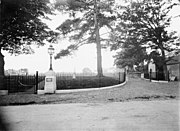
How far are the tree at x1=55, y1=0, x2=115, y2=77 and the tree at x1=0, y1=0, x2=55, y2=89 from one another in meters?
2.15

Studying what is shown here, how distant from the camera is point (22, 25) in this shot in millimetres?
13500

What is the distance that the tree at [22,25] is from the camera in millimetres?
11141

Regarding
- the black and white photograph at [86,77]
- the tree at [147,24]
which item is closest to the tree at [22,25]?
the black and white photograph at [86,77]

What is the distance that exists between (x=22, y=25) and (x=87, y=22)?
7.01 meters

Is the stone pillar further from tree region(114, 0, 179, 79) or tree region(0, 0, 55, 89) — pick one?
tree region(114, 0, 179, 79)

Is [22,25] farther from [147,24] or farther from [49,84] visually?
[147,24]

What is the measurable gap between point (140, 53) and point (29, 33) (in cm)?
1473

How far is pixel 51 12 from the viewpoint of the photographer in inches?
604

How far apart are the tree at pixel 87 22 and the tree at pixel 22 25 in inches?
84.5

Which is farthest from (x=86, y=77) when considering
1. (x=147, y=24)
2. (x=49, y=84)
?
(x=147, y=24)

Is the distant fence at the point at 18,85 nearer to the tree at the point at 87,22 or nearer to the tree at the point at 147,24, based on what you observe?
the tree at the point at 87,22

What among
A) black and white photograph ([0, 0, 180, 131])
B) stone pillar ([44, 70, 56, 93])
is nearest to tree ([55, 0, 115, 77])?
black and white photograph ([0, 0, 180, 131])

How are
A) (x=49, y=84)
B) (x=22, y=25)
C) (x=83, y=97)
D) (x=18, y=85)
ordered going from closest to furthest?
(x=83, y=97) → (x=49, y=84) → (x=18, y=85) → (x=22, y=25)

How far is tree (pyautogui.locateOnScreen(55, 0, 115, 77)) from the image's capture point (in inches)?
540
